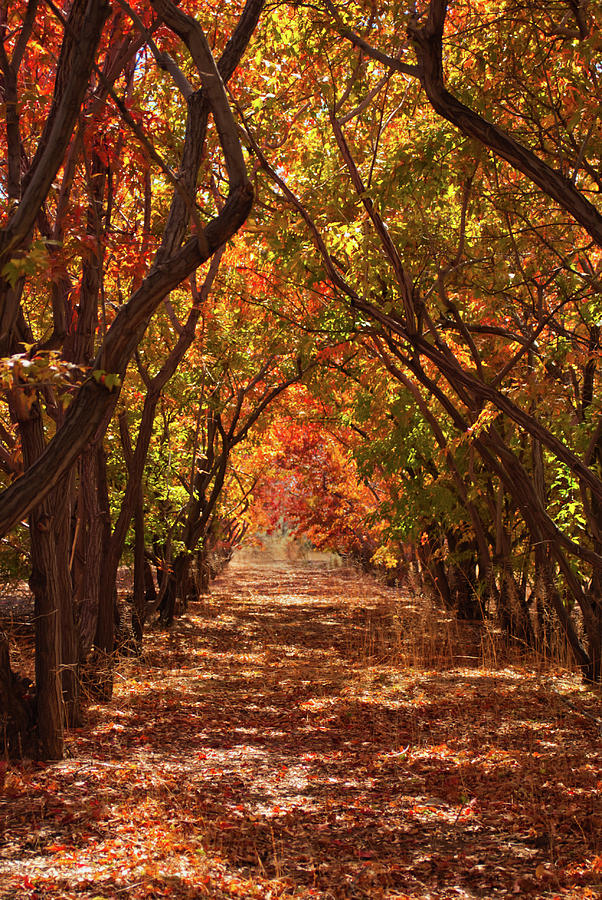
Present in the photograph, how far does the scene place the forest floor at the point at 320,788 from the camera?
371cm

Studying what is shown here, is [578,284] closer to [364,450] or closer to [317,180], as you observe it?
[317,180]

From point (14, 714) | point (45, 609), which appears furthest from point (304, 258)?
point (14, 714)

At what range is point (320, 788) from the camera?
5109 mm

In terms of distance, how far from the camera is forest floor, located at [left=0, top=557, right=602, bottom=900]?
12.2ft

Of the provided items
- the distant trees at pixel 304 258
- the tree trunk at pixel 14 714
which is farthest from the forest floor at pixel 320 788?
the distant trees at pixel 304 258

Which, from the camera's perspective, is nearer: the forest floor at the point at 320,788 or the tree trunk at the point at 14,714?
the forest floor at the point at 320,788

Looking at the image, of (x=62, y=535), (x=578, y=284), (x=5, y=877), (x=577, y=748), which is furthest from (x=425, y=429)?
(x=5, y=877)

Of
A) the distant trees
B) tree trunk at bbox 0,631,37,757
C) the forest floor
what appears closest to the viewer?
the forest floor

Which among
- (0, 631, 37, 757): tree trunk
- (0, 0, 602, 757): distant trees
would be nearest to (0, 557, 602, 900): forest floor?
(0, 631, 37, 757): tree trunk

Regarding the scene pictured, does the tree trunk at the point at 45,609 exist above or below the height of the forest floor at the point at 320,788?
above

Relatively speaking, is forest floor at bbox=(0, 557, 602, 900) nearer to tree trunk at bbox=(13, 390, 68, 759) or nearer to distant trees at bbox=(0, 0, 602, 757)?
tree trunk at bbox=(13, 390, 68, 759)

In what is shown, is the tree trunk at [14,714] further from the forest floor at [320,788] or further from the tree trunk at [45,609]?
the forest floor at [320,788]

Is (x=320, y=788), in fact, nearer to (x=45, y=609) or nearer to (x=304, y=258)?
(x=45, y=609)

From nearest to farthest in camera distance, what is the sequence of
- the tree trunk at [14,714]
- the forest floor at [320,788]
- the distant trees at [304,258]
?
the forest floor at [320,788] < the distant trees at [304,258] < the tree trunk at [14,714]
